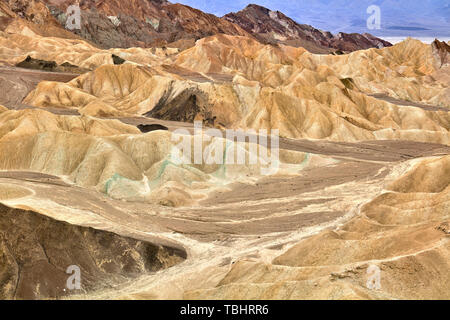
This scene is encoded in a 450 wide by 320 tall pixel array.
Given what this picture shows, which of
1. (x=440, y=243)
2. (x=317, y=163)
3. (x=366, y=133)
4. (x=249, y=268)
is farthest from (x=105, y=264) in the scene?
(x=366, y=133)

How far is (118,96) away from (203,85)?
23121mm

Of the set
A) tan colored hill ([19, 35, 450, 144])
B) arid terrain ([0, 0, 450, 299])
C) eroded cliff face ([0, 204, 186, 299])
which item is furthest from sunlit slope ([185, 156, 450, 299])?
tan colored hill ([19, 35, 450, 144])

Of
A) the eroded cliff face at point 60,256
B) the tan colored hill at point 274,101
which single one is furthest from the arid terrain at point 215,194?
the tan colored hill at point 274,101

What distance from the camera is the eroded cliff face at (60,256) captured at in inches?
976

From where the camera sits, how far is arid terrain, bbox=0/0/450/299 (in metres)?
24.8

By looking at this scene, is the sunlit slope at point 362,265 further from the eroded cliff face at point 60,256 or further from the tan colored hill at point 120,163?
the tan colored hill at point 120,163

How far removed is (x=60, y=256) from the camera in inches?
1062

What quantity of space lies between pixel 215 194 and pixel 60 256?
20.8 m

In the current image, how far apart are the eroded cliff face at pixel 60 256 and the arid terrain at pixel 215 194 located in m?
0.08

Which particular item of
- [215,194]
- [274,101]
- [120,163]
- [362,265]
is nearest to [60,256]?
[362,265]

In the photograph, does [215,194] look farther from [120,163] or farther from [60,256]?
[60,256]

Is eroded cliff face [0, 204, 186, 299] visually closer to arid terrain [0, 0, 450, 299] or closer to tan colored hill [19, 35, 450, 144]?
arid terrain [0, 0, 450, 299]

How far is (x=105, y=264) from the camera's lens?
28.3m

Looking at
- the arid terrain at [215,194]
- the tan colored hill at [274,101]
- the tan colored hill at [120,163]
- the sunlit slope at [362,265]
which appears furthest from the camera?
the tan colored hill at [274,101]
